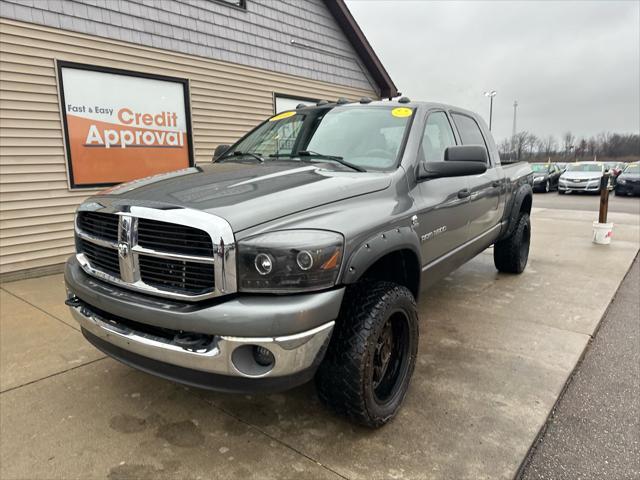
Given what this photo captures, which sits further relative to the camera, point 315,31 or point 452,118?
point 315,31

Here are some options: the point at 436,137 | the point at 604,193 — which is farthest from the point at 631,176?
the point at 436,137

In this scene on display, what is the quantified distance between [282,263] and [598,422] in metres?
2.07

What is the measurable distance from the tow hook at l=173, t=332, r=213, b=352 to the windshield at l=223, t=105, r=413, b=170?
150 cm

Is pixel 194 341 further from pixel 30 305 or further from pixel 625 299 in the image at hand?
pixel 625 299

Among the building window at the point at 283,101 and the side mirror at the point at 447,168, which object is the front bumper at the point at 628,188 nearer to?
the building window at the point at 283,101

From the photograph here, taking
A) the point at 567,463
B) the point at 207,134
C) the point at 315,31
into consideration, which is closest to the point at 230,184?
the point at 567,463

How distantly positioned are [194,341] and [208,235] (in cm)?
48

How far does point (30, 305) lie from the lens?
4.47 m

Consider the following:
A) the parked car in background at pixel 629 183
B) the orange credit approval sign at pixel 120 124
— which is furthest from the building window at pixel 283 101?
the parked car in background at pixel 629 183

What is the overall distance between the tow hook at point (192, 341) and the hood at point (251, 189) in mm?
510

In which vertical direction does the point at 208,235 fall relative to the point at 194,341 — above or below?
above

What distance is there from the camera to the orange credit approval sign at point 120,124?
584 cm

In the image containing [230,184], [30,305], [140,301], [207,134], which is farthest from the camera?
[207,134]

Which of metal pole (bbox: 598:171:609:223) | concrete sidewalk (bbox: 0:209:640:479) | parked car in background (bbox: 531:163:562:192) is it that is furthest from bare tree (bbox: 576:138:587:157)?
concrete sidewalk (bbox: 0:209:640:479)
